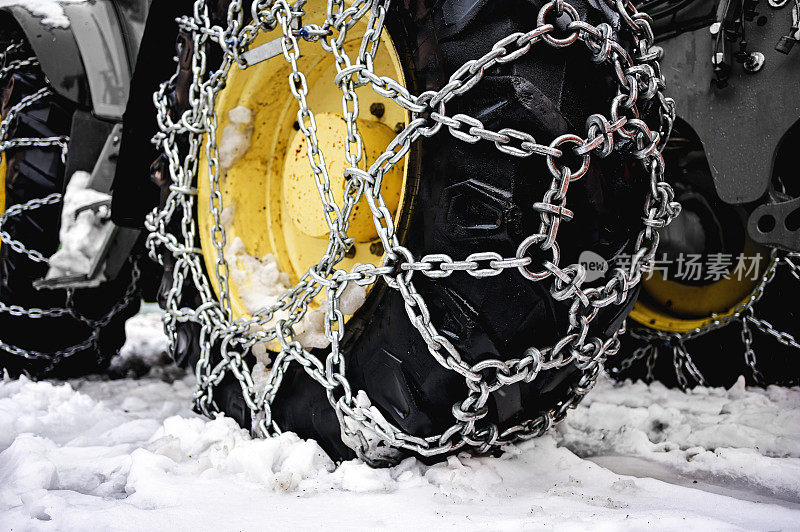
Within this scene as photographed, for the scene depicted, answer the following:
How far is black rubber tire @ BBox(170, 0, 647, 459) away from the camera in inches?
36.0

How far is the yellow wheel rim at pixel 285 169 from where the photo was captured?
1.26 metres

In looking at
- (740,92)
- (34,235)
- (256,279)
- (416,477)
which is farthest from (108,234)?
(740,92)

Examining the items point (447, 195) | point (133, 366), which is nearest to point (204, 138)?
point (447, 195)

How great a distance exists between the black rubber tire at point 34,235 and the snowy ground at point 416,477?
→ 1.91ft

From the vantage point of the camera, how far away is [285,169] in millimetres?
1437

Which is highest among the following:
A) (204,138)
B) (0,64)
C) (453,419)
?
(0,64)

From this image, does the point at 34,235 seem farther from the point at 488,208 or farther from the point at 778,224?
the point at 778,224

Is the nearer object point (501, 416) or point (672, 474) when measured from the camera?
point (501, 416)

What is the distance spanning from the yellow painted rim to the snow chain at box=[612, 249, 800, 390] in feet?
0.08

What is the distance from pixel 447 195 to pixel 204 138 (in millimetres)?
771

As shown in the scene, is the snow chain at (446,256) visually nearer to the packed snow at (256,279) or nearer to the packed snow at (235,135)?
the packed snow at (256,279)

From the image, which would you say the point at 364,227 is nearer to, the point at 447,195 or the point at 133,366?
the point at 447,195

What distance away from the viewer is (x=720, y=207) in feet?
5.56

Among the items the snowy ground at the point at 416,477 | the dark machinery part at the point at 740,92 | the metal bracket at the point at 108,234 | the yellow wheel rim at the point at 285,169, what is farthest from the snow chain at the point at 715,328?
the metal bracket at the point at 108,234
